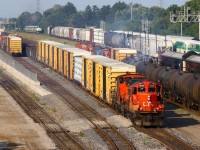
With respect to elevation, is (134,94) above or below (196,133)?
above

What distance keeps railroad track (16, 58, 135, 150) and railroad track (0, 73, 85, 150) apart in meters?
1.76

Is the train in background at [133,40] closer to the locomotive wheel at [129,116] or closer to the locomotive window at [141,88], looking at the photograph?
the locomotive wheel at [129,116]

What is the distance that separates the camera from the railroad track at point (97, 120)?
27269 mm

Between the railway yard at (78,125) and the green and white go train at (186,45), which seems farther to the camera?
the green and white go train at (186,45)

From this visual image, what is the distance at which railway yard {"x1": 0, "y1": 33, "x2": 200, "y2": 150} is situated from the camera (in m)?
27.2

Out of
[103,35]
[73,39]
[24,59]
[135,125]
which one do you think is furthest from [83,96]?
[73,39]

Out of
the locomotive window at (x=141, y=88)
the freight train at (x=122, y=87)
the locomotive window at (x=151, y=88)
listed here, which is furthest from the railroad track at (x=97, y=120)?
the locomotive window at (x=151, y=88)

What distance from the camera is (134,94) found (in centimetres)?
3094

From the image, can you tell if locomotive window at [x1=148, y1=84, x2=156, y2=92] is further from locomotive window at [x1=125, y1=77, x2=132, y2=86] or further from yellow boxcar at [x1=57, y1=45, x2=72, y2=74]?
yellow boxcar at [x1=57, y1=45, x2=72, y2=74]

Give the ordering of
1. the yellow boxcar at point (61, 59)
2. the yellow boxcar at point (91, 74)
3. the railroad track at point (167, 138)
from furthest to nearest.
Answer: the yellow boxcar at point (61, 59), the yellow boxcar at point (91, 74), the railroad track at point (167, 138)

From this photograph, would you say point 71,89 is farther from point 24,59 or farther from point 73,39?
point 73,39

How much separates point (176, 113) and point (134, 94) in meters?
7.61

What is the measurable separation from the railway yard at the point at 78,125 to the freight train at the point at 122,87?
1.95ft

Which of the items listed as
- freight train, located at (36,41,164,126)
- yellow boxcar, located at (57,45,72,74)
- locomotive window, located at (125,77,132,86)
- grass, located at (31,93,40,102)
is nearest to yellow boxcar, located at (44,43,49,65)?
yellow boxcar, located at (57,45,72,74)
